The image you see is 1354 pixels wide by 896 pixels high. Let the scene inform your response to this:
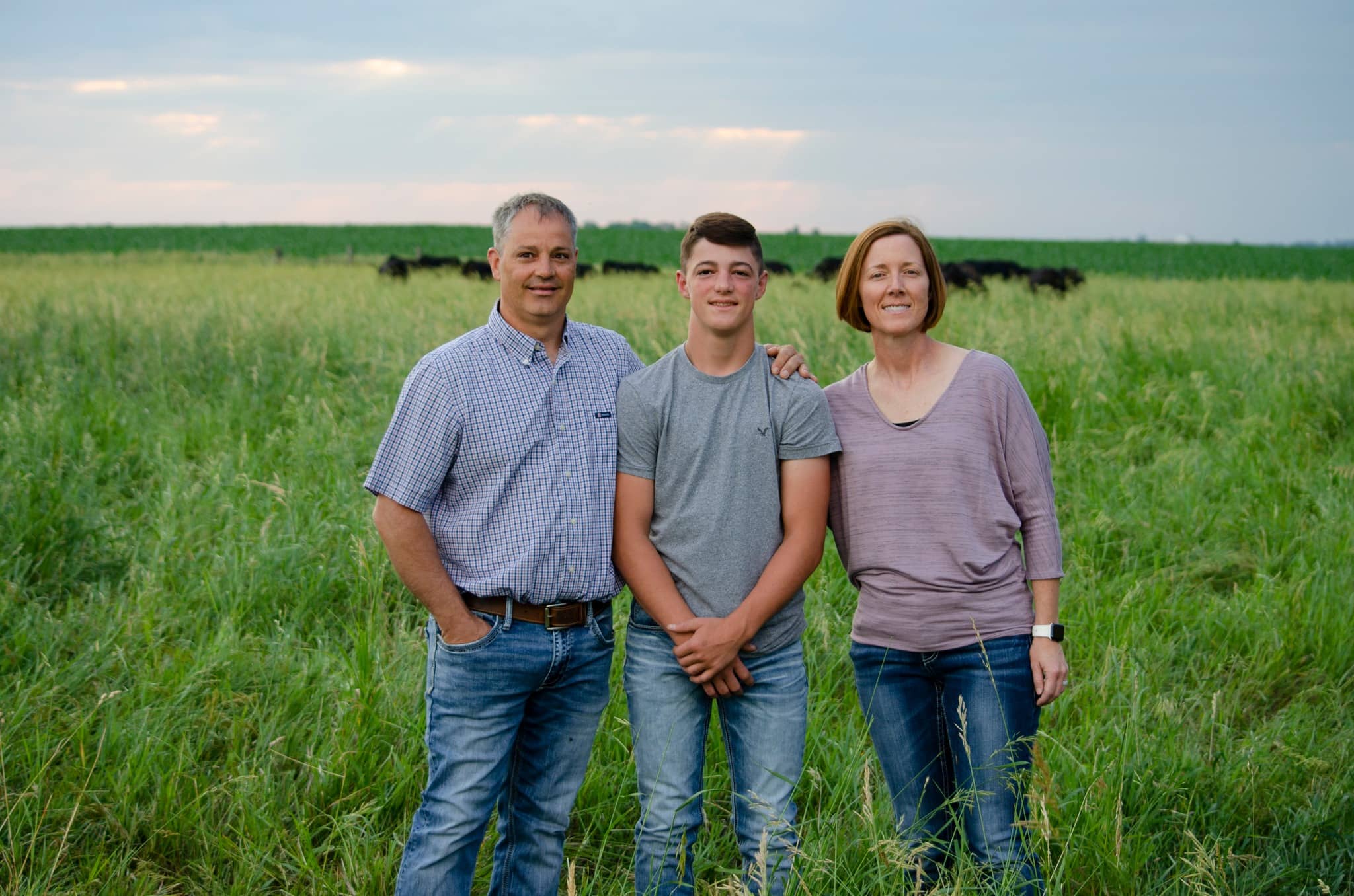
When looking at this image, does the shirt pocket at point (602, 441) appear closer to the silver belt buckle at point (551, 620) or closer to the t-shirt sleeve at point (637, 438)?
the t-shirt sleeve at point (637, 438)

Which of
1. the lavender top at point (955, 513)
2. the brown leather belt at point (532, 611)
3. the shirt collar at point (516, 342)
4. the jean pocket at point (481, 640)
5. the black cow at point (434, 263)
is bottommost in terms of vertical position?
the jean pocket at point (481, 640)

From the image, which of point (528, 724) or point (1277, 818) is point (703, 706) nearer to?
point (528, 724)

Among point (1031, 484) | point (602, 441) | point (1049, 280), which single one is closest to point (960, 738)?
point (1031, 484)

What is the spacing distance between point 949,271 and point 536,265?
17.7 metres

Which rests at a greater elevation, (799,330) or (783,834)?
(799,330)

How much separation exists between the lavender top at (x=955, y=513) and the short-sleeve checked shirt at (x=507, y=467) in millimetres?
726

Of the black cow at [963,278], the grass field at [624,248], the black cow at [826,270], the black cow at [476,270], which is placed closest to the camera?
the black cow at [963,278]

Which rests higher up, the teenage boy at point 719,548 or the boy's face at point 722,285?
the boy's face at point 722,285

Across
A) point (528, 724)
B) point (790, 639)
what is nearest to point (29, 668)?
point (528, 724)

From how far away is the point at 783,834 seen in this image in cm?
249

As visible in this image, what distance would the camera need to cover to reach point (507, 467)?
257 cm

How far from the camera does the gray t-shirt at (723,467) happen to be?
8.17ft

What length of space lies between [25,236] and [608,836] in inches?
2984

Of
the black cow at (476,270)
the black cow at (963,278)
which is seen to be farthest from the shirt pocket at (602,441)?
the black cow at (476,270)
